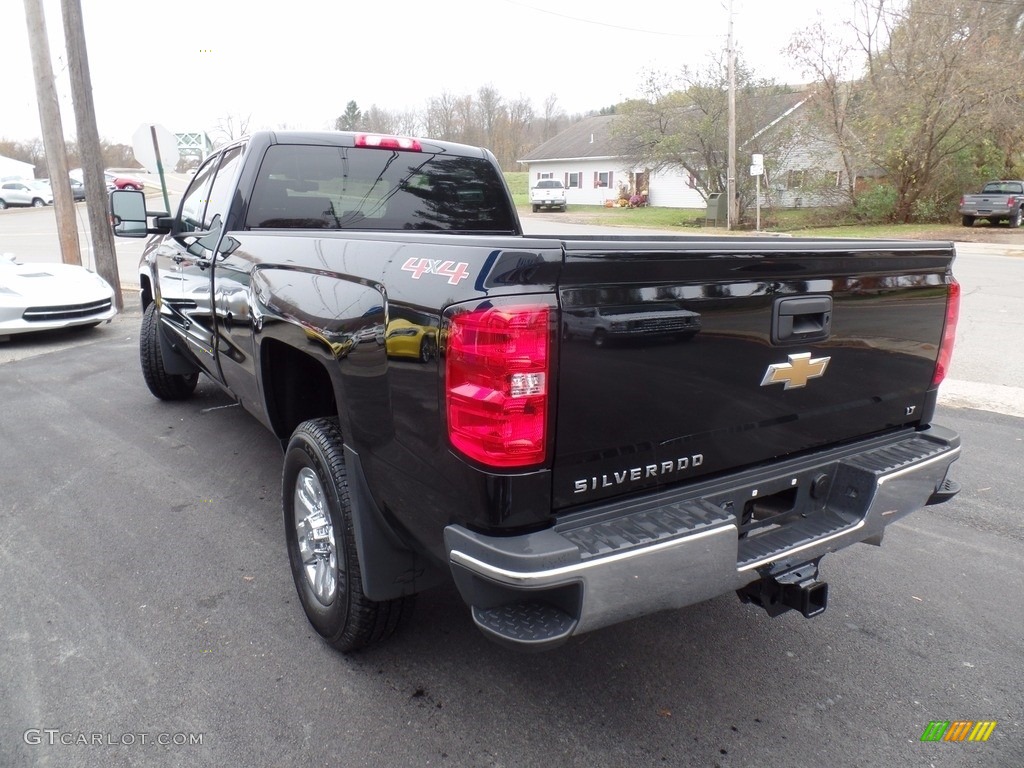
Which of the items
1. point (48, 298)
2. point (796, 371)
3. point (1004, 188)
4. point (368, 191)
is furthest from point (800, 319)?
point (1004, 188)

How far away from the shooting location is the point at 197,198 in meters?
4.94

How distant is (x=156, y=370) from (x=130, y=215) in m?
1.33

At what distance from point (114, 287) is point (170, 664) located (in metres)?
9.75

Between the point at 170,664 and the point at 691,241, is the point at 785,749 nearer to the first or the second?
the point at 691,241

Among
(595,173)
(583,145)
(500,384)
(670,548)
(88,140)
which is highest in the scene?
(583,145)

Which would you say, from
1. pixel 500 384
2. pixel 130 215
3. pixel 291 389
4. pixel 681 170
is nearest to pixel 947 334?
pixel 500 384

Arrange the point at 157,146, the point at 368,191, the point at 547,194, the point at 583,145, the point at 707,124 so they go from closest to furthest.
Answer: the point at 368,191
the point at 157,146
the point at 707,124
the point at 547,194
the point at 583,145

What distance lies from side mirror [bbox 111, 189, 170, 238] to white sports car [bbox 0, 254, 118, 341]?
4057 mm

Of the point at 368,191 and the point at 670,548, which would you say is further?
the point at 368,191

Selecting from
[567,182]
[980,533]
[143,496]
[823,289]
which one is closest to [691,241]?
[823,289]

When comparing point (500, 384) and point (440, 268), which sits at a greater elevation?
point (440, 268)

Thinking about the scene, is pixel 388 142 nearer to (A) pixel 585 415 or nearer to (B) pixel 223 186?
(B) pixel 223 186

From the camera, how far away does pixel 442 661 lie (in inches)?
112

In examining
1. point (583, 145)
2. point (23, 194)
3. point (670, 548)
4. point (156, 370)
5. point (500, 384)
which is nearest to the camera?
point (500, 384)
